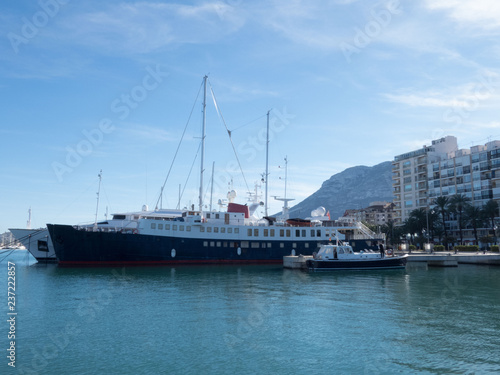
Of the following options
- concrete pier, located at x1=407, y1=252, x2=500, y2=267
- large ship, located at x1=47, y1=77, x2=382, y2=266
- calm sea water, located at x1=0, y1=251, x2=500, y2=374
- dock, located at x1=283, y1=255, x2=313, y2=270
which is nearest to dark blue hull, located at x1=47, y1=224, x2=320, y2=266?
large ship, located at x1=47, y1=77, x2=382, y2=266

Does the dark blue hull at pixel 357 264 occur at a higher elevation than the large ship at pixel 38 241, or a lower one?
lower

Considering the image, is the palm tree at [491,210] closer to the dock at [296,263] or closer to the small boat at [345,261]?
the small boat at [345,261]

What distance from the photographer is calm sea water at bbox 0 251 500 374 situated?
12.2 meters

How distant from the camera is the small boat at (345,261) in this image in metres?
39.5

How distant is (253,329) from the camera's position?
1633 centimetres

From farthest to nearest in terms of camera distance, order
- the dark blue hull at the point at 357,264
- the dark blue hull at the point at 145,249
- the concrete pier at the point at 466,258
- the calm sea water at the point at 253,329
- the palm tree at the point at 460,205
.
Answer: the palm tree at the point at 460,205, the concrete pier at the point at 466,258, the dark blue hull at the point at 145,249, the dark blue hull at the point at 357,264, the calm sea water at the point at 253,329

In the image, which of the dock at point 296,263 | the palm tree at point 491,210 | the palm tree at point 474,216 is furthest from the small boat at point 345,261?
the palm tree at point 491,210

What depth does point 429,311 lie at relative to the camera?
64.9 feet

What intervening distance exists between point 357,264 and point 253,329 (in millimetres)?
26342

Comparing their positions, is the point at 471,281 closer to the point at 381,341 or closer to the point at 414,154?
the point at 381,341

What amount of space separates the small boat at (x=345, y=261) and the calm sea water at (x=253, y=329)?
10.4m

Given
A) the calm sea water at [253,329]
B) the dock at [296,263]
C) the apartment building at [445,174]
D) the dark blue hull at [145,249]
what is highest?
the apartment building at [445,174]

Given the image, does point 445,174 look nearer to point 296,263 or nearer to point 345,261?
point 345,261

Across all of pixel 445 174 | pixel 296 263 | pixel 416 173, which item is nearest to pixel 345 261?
pixel 296 263
